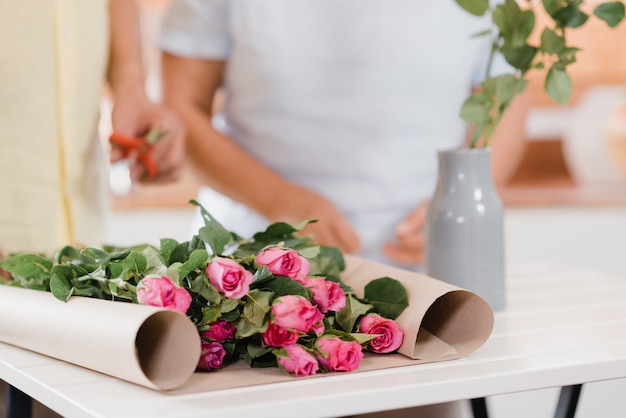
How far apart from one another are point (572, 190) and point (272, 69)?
1.76 metres

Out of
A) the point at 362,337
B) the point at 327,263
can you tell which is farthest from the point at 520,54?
the point at 362,337

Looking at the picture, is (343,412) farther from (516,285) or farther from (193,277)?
(516,285)

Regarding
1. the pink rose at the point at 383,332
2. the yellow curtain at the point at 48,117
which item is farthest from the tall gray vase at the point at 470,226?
the yellow curtain at the point at 48,117

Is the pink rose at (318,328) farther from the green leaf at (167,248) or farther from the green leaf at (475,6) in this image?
the green leaf at (475,6)

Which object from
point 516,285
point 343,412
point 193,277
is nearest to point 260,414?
point 343,412

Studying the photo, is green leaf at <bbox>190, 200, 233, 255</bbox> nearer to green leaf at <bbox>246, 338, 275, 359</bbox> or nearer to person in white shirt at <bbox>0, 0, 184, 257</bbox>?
green leaf at <bbox>246, 338, 275, 359</bbox>

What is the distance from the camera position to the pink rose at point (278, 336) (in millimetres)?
839

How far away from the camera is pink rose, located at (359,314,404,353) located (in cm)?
92

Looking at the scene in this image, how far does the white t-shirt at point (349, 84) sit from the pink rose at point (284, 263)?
935 millimetres

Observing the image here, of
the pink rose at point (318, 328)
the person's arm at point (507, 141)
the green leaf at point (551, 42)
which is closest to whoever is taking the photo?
the pink rose at point (318, 328)

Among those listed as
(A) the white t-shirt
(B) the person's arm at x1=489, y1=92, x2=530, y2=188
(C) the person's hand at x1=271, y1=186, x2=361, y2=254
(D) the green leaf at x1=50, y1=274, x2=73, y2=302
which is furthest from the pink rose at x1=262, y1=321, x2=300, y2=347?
(B) the person's arm at x1=489, y1=92, x2=530, y2=188

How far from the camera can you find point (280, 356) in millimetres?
845

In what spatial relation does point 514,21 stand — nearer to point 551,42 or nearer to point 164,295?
point 551,42

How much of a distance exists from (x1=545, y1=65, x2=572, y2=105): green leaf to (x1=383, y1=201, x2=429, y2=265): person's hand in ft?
1.61
